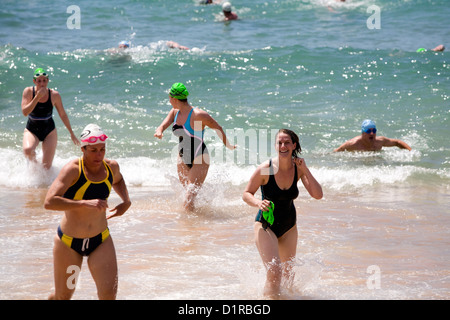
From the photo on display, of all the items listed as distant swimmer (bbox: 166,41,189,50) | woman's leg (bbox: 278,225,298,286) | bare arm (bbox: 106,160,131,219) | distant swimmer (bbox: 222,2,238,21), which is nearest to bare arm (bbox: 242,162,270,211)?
woman's leg (bbox: 278,225,298,286)

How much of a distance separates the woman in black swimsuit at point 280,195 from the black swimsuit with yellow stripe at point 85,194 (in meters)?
1.26

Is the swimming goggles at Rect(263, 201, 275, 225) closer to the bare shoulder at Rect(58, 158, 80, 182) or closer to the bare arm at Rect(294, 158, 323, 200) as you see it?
the bare arm at Rect(294, 158, 323, 200)

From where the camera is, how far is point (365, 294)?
18.2 feet

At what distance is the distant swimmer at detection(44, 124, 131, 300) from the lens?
4.37m

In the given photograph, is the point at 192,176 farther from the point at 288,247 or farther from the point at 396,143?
the point at 396,143

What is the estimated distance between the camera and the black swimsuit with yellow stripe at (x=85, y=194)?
4.39m

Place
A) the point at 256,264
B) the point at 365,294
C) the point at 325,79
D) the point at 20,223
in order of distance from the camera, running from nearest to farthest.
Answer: the point at 365,294 < the point at 256,264 < the point at 20,223 < the point at 325,79

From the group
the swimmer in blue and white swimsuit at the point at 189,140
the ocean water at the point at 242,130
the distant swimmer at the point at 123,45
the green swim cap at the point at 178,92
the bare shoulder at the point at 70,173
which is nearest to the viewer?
the bare shoulder at the point at 70,173

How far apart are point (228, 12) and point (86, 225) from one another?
1817 cm

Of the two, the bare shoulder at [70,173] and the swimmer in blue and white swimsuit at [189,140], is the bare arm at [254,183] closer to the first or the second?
the bare shoulder at [70,173]

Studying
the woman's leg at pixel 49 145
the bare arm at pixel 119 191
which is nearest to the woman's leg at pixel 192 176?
the woman's leg at pixel 49 145

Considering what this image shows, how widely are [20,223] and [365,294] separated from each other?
4370mm

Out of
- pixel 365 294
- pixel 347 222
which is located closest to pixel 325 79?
pixel 347 222
